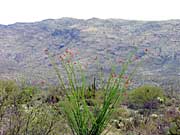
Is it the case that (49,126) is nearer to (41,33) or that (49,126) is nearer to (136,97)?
(136,97)

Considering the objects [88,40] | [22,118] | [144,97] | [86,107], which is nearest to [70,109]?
[86,107]

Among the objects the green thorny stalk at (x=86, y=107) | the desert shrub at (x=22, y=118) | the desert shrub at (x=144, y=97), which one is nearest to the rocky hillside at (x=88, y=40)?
the desert shrub at (x=144, y=97)

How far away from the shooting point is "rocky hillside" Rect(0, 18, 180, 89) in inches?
4768

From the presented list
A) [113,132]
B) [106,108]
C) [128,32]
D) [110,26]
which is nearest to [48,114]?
[106,108]

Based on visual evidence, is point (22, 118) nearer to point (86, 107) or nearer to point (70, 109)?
point (70, 109)

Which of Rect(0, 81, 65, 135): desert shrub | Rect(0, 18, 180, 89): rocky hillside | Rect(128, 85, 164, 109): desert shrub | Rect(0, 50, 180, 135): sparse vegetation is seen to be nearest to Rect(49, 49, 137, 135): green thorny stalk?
Rect(0, 50, 180, 135): sparse vegetation

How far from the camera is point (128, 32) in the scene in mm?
158125

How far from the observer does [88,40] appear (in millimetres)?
155125

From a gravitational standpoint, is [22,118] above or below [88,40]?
above

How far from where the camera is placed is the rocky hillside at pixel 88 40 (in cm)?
12110

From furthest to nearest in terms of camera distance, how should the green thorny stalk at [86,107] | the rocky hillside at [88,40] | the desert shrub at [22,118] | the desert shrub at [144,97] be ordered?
the rocky hillside at [88,40]
the desert shrub at [144,97]
the desert shrub at [22,118]
the green thorny stalk at [86,107]

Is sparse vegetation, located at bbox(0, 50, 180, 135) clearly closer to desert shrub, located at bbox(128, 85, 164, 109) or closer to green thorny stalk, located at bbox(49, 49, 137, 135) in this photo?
green thorny stalk, located at bbox(49, 49, 137, 135)

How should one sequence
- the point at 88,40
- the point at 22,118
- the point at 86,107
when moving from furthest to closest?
the point at 88,40, the point at 22,118, the point at 86,107

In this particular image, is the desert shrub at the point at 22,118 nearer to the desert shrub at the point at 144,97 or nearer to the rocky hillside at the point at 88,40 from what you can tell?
the desert shrub at the point at 144,97
